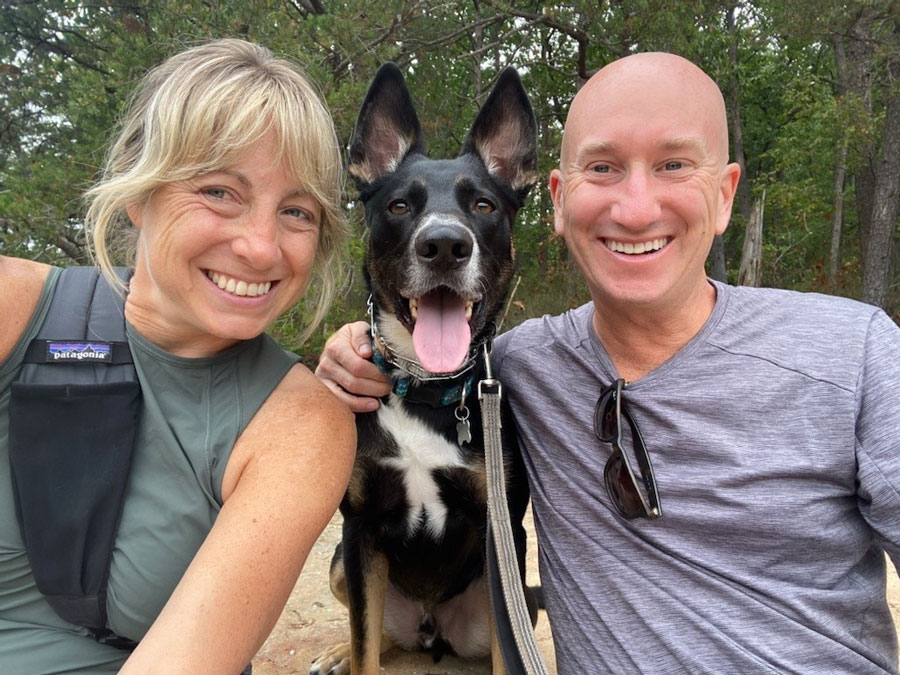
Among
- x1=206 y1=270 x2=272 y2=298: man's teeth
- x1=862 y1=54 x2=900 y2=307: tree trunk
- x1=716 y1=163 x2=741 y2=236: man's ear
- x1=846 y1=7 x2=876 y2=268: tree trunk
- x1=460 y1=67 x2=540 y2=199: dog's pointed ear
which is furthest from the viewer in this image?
x1=862 y1=54 x2=900 y2=307: tree trunk

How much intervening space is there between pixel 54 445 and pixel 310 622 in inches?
91.4

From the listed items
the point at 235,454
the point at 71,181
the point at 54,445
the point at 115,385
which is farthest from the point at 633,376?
the point at 71,181

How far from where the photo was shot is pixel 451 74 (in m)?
10.9

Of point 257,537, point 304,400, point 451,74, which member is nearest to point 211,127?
point 304,400

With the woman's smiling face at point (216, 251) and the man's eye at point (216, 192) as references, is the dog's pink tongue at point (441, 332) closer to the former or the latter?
the woman's smiling face at point (216, 251)

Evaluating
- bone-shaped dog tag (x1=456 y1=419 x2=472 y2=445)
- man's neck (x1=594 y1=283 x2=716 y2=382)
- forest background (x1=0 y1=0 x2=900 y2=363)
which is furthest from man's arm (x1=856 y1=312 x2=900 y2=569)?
forest background (x1=0 y1=0 x2=900 y2=363)

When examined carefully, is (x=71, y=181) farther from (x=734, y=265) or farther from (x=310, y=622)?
(x=734, y=265)

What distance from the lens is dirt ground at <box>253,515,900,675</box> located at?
2980mm

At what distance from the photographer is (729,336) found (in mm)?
1775

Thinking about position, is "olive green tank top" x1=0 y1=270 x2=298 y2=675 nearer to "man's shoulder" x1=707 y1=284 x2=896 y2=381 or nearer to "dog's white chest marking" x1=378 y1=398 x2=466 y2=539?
"dog's white chest marking" x1=378 y1=398 x2=466 y2=539

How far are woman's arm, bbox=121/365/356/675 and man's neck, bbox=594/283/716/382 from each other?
861 millimetres

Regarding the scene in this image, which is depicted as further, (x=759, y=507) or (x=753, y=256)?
(x=753, y=256)

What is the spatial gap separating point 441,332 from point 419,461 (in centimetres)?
50

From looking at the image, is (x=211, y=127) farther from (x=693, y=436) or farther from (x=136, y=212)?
(x=693, y=436)
